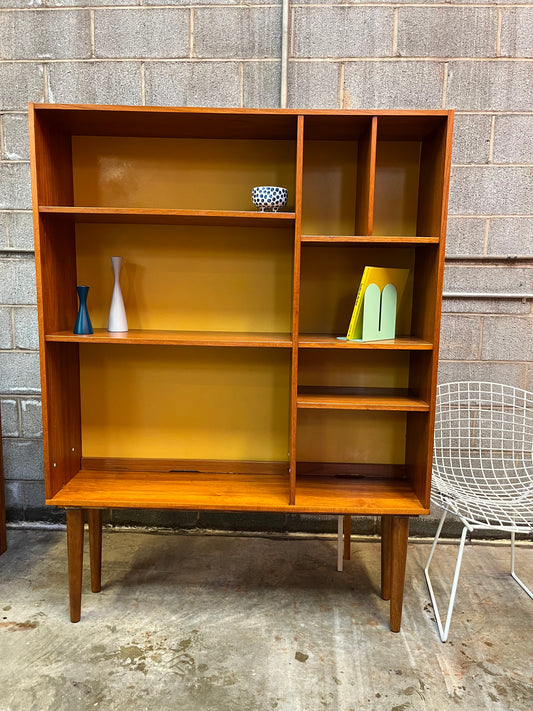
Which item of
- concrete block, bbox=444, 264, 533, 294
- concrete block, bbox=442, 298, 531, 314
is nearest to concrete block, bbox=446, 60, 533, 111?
concrete block, bbox=444, 264, 533, 294

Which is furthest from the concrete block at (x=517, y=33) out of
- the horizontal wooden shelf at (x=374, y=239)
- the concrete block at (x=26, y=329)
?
the concrete block at (x=26, y=329)

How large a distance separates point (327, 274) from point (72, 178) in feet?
3.65

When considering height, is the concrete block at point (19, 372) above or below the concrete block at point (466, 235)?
below

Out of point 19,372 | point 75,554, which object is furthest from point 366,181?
point 19,372

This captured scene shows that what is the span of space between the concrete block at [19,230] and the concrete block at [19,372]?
496 millimetres

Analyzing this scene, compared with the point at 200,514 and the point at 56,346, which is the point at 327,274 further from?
the point at 200,514

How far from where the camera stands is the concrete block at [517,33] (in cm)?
197

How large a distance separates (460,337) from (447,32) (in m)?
1.28

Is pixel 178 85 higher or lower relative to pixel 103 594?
higher

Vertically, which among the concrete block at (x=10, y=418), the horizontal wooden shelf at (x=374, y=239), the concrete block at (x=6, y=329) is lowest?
the concrete block at (x=10, y=418)

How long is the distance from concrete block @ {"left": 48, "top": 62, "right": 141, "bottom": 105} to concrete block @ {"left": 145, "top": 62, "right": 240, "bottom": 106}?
2.6 inches

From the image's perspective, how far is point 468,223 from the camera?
2094 millimetres

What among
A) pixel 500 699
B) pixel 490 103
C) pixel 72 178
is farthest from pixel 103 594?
pixel 490 103

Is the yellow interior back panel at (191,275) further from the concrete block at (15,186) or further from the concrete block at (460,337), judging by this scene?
the concrete block at (460,337)
